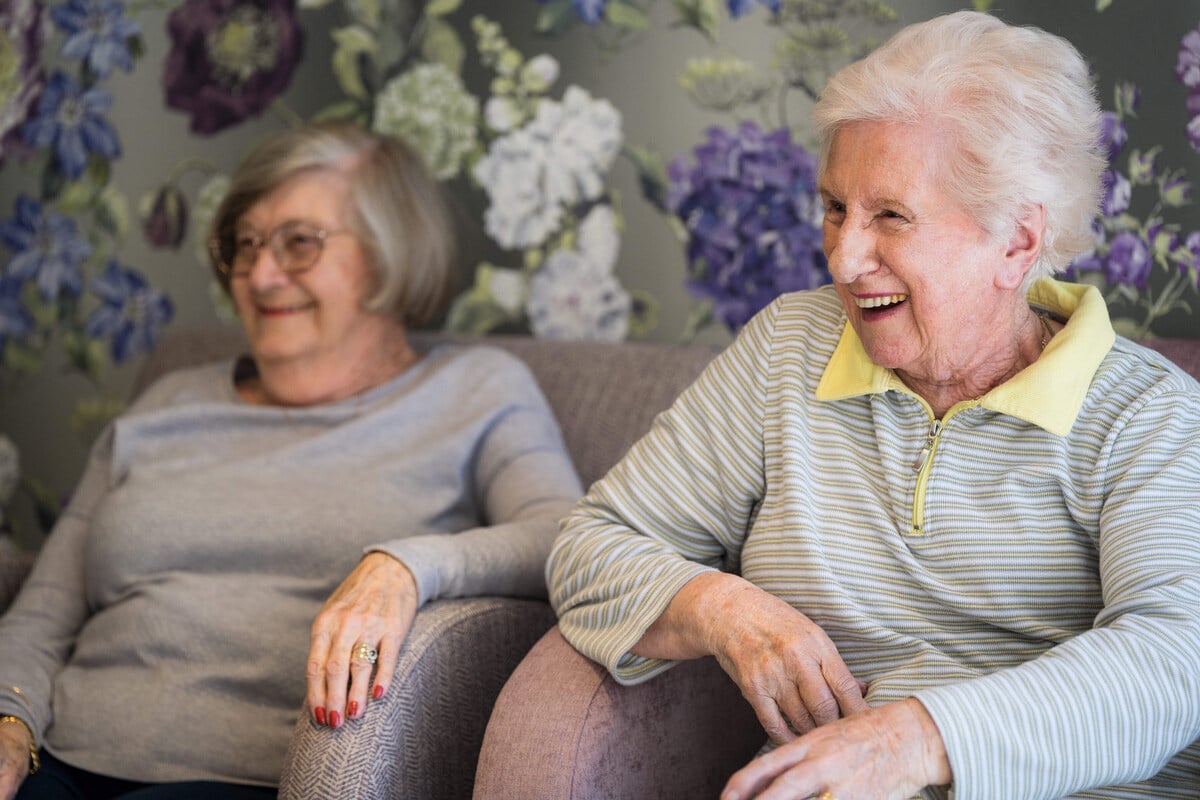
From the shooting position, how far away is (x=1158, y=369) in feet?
4.26

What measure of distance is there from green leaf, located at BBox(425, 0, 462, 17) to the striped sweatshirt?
1.15 metres

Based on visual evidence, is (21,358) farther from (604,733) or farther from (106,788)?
(604,733)

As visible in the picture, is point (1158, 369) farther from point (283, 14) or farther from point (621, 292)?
point (283, 14)

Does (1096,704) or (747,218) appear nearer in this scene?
(1096,704)

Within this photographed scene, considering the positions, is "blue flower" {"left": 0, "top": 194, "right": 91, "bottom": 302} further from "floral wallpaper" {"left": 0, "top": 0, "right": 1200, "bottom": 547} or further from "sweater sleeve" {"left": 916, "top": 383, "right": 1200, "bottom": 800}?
"sweater sleeve" {"left": 916, "top": 383, "right": 1200, "bottom": 800}

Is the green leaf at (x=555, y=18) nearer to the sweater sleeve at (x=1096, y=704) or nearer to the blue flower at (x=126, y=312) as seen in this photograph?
the blue flower at (x=126, y=312)

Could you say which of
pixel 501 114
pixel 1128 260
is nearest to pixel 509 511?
pixel 501 114

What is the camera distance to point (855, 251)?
1299mm

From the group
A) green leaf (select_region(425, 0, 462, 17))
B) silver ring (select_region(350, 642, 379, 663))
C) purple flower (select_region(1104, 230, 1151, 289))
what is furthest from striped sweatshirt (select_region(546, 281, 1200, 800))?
green leaf (select_region(425, 0, 462, 17))

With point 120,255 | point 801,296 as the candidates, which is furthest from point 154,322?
point 801,296

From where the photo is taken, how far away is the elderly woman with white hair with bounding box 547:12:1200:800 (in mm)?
1080

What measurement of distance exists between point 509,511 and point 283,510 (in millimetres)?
A: 362

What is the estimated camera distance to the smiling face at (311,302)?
2.02 m

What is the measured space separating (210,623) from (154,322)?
3.97ft
